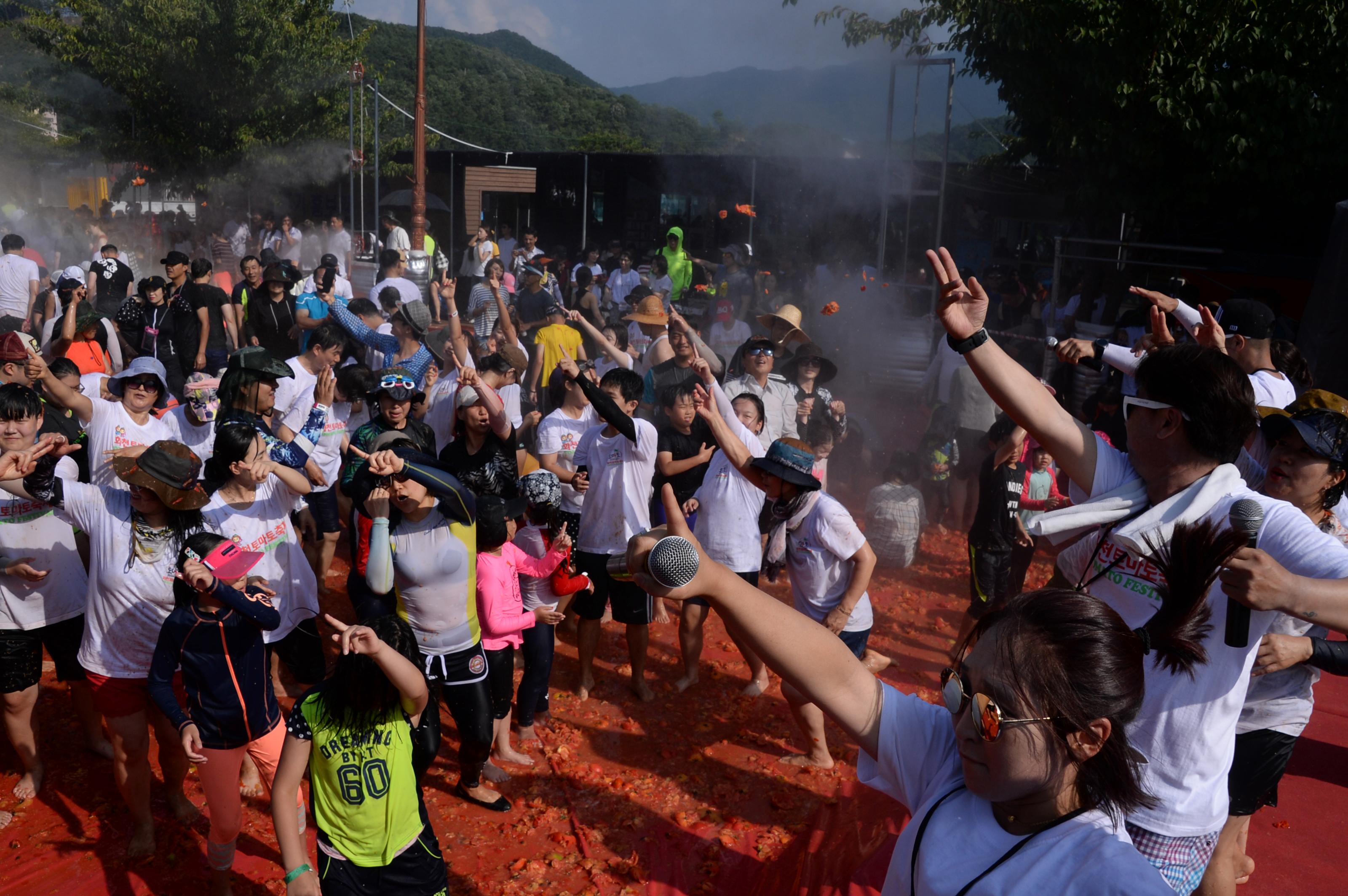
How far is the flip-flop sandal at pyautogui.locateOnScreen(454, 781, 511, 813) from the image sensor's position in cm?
482

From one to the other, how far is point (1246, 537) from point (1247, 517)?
76 millimetres

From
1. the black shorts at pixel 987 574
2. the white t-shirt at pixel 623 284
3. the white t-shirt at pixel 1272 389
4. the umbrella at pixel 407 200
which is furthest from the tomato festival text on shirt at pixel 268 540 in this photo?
the umbrella at pixel 407 200

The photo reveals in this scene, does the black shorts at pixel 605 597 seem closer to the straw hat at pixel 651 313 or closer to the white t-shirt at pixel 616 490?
the white t-shirt at pixel 616 490

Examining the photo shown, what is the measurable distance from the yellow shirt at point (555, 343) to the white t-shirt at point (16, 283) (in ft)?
24.0

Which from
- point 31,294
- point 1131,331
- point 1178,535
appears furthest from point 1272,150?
point 31,294

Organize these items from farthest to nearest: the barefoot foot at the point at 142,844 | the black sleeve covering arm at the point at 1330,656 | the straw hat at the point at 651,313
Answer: the straw hat at the point at 651,313, the barefoot foot at the point at 142,844, the black sleeve covering arm at the point at 1330,656

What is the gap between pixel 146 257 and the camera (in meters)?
28.3

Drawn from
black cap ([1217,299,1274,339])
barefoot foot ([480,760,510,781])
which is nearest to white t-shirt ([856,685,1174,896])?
barefoot foot ([480,760,510,781])

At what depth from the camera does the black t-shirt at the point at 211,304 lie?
10.3 m

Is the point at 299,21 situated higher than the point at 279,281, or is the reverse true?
the point at 299,21

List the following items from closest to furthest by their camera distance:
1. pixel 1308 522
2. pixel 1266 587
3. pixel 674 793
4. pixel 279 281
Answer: pixel 1266 587 → pixel 1308 522 → pixel 674 793 → pixel 279 281

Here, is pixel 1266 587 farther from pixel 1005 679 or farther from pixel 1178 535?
pixel 1005 679

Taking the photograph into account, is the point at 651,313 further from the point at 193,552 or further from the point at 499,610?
the point at 193,552

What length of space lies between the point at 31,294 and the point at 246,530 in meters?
9.77
